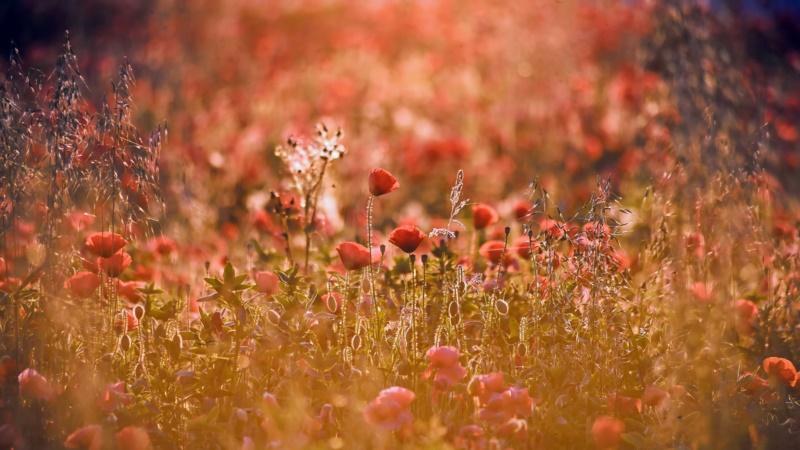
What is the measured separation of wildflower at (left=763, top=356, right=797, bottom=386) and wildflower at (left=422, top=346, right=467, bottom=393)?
2.47ft

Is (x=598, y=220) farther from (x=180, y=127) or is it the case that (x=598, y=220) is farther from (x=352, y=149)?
(x=180, y=127)

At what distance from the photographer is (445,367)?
1.72 m

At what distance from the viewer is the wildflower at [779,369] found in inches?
77.4

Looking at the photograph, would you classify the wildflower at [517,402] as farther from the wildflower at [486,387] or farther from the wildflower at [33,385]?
the wildflower at [33,385]

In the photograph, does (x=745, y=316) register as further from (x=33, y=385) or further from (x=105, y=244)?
(x=33, y=385)

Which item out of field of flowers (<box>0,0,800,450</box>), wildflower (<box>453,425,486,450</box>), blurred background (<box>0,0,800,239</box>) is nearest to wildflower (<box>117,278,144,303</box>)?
field of flowers (<box>0,0,800,450</box>)

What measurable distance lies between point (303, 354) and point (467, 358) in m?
0.39

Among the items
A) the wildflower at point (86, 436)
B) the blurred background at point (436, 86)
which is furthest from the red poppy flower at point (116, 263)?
the blurred background at point (436, 86)

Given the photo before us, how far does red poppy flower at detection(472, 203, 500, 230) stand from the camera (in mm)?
2424

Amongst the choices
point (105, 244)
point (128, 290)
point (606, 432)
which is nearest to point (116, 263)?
point (105, 244)

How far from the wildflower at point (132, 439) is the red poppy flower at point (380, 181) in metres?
0.70

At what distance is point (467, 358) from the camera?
2051mm

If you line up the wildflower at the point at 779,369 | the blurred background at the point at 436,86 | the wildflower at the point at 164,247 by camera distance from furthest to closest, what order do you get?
the blurred background at the point at 436,86 → the wildflower at the point at 164,247 → the wildflower at the point at 779,369

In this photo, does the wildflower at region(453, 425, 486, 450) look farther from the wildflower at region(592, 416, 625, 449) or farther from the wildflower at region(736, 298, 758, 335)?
the wildflower at region(736, 298, 758, 335)
